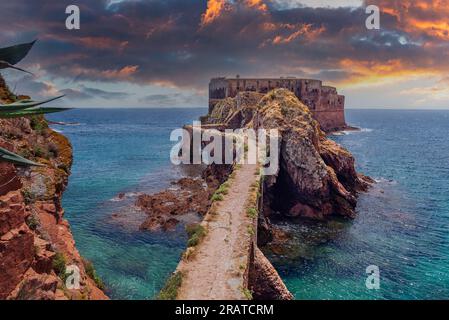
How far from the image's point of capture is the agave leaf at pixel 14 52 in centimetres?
654

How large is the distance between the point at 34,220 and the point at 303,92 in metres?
103

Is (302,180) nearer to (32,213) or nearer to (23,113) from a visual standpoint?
(32,213)

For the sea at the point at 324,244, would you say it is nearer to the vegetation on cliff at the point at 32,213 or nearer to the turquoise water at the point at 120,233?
the turquoise water at the point at 120,233

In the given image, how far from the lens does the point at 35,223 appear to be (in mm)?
9938

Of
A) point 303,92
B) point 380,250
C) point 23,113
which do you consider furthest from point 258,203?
point 303,92

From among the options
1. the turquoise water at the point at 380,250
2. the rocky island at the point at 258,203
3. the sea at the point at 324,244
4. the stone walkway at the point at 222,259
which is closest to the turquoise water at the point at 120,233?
the sea at the point at 324,244

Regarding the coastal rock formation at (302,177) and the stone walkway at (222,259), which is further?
the coastal rock formation at (302,177)

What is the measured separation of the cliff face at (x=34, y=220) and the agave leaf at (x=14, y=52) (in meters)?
2.99

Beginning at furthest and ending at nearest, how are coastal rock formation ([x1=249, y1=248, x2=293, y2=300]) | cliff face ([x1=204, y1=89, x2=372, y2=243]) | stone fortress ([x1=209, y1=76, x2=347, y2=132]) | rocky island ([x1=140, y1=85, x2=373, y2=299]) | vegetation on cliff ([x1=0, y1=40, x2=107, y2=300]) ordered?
stone fortress ([x1=209, y1=76, x2=347, y2=132])
cliff face ([x1=204, y1=89, x2=372, y2=243])
coastal rock formation ([x1=249, y1=248, x2=293, y2=300])
rocky island ([x1=140, y1=85, x2=373, y2=299])
vegetation on cliff ([x1=0, y1=40, x2=107, y2=300])

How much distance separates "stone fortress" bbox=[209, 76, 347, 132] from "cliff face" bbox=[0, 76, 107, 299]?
85.5 m

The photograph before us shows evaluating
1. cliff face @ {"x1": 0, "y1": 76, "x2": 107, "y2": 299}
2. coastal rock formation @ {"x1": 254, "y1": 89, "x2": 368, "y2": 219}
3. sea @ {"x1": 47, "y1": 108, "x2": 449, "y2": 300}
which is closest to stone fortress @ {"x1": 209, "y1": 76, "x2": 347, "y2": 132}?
sea @ {"x1": 47, "y1": 108, "x2": 449, "y2": 300}

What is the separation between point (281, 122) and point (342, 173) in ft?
37.1

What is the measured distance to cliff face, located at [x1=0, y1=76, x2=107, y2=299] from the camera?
812 centimetres

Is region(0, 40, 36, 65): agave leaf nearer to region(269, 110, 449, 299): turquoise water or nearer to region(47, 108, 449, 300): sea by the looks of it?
region(47, 108, 449, 300): sea
